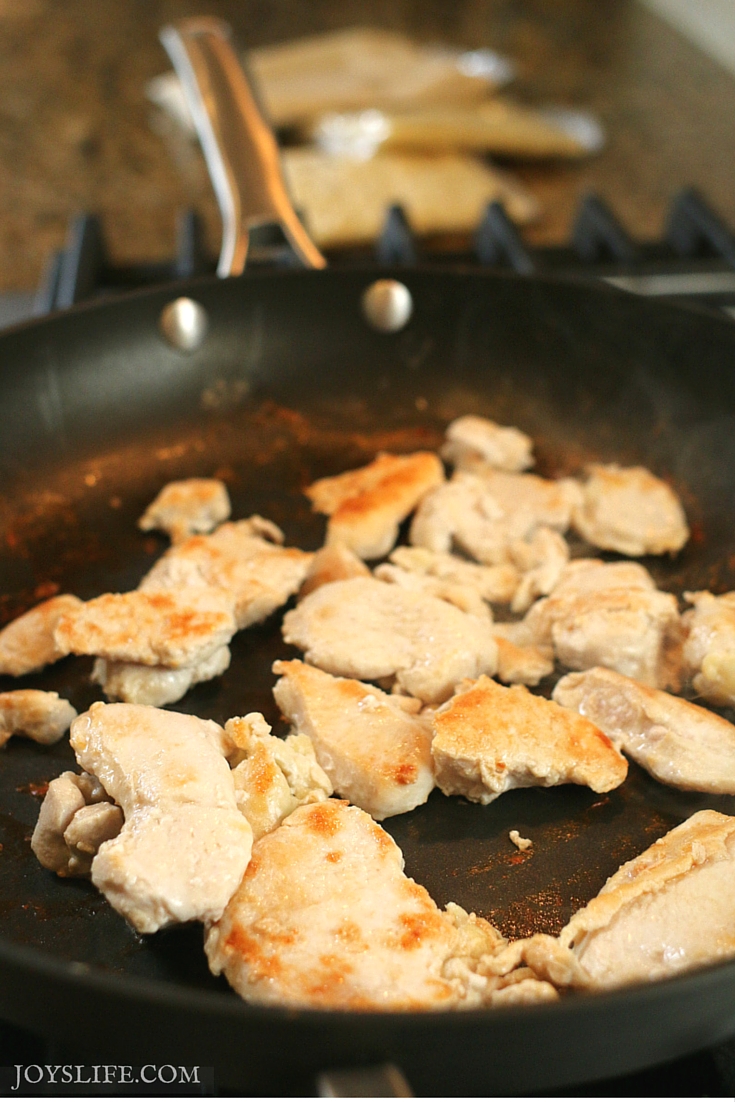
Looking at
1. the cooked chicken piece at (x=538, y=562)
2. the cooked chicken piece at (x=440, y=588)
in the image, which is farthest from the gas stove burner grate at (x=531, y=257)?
the cooked chicken piece at (x=440, y=588)

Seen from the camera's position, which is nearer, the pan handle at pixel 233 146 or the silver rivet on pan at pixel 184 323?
the silver rivet on pan at pixel 184 323

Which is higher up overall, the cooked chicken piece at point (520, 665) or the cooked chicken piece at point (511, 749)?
the cooked chicken piece at point (511, 749)

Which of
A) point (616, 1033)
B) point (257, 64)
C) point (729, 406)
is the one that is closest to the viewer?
point (616, 1033)

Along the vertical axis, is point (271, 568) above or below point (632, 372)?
below

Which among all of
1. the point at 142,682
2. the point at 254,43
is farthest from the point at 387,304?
the point at 254,43

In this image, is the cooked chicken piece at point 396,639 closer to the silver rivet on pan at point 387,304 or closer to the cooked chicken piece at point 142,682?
the cooked chicken piece at point 142,682

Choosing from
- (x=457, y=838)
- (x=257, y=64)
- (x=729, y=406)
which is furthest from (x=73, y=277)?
(x=257, y=64)

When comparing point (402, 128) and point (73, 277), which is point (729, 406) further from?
point (402, 128)

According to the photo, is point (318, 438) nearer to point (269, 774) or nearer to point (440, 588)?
point (440, 588)
